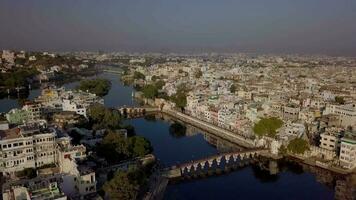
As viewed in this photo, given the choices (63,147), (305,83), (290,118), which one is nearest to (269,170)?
(290,118)

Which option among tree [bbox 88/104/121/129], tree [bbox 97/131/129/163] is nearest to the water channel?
tree [bbox 97/131/129/163]

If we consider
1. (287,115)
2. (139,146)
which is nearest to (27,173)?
(139,146)

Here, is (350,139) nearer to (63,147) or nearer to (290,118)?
(290,118)

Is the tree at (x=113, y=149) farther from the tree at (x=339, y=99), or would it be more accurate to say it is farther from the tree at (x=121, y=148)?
the tree at (x=339, y=99)

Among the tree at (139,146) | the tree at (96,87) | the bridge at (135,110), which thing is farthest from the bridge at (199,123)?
the tree at (96,87)

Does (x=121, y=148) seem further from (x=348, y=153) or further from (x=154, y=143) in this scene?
(x=348, y=153)
